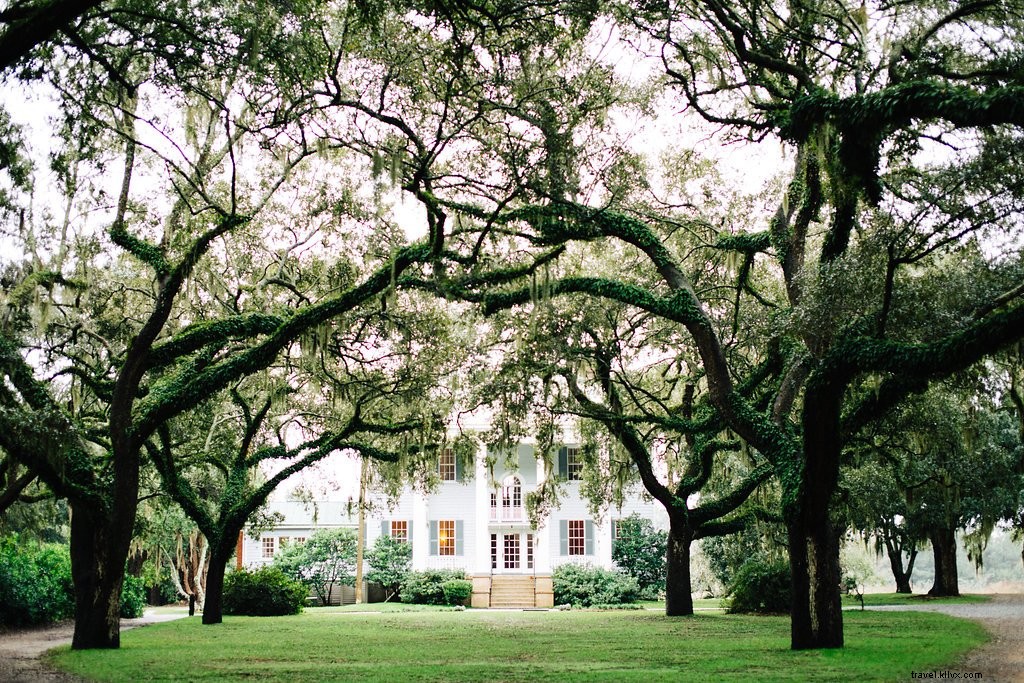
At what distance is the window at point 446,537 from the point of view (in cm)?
3775

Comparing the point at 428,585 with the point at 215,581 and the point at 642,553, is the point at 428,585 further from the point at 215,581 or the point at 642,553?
the point at 215,581

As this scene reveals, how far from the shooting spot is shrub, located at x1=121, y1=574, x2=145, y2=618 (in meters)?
25.8

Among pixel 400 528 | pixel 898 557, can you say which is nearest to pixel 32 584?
pixel 400 528

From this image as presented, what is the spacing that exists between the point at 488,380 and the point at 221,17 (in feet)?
32.9

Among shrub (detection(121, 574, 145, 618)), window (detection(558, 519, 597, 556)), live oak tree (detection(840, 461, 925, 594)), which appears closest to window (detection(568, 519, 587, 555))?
window (detection(558, 519, 597, 556))

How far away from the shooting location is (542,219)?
14.2 metres

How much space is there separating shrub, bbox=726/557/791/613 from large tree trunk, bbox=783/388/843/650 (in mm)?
11361

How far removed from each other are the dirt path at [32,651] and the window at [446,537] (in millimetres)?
14496

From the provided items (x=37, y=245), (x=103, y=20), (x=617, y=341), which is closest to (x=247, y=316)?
(x=37, y=245)

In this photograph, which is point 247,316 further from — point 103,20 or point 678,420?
point 678,420

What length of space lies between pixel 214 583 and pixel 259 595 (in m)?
5.37

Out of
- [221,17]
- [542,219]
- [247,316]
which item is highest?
[221,17]

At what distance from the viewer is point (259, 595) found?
1105 inches

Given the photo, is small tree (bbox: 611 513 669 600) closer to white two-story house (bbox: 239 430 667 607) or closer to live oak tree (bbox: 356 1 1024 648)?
white two-story house (bbox: 239 430 667 607)
